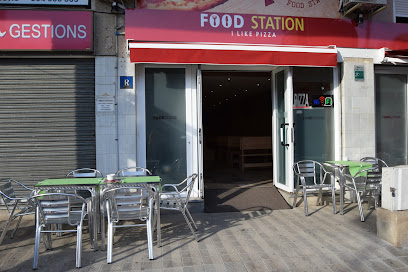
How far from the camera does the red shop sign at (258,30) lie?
5.74 metres

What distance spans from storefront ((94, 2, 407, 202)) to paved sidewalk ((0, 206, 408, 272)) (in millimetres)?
1336

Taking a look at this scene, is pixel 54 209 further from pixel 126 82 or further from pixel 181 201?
pixel 126 82

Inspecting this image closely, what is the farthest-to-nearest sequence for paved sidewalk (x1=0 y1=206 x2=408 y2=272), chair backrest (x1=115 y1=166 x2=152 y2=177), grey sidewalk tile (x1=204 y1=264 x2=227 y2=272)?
chair backrest (x1=115 y1=166 x2=152 y2=177), paved sidewalk (x1=0 y1=206 x2=408 y2=272), grey sidewalk tile (x1=204 y1=264 x2=227 y2=272)

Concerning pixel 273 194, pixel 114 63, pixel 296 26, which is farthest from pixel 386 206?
pixel 114 63

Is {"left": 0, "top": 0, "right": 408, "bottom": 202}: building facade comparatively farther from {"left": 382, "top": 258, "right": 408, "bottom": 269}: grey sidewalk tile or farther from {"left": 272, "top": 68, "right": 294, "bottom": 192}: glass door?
{"left": 382, "top": 258, "right": 408, "bottom": 269}: grey sidewalk tile

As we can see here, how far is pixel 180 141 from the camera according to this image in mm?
5984

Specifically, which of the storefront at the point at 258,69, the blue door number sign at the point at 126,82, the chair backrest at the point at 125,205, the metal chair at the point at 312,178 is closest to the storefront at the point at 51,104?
the blue door number sign at the point at 126,82

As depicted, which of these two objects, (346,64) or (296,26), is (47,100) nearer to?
(296,26)

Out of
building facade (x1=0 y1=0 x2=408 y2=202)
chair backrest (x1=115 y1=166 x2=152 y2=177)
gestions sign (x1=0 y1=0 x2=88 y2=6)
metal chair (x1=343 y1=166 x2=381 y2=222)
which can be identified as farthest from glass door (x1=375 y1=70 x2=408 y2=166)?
gestions sign (x1=0 y1=0 x2=88 y2=6)

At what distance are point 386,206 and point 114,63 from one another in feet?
15.8

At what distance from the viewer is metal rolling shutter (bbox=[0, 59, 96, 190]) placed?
5.70 metres

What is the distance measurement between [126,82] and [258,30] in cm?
266

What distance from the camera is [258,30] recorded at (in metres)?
6.11

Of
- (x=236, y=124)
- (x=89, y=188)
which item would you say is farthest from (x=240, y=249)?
(x=236, y=124)
